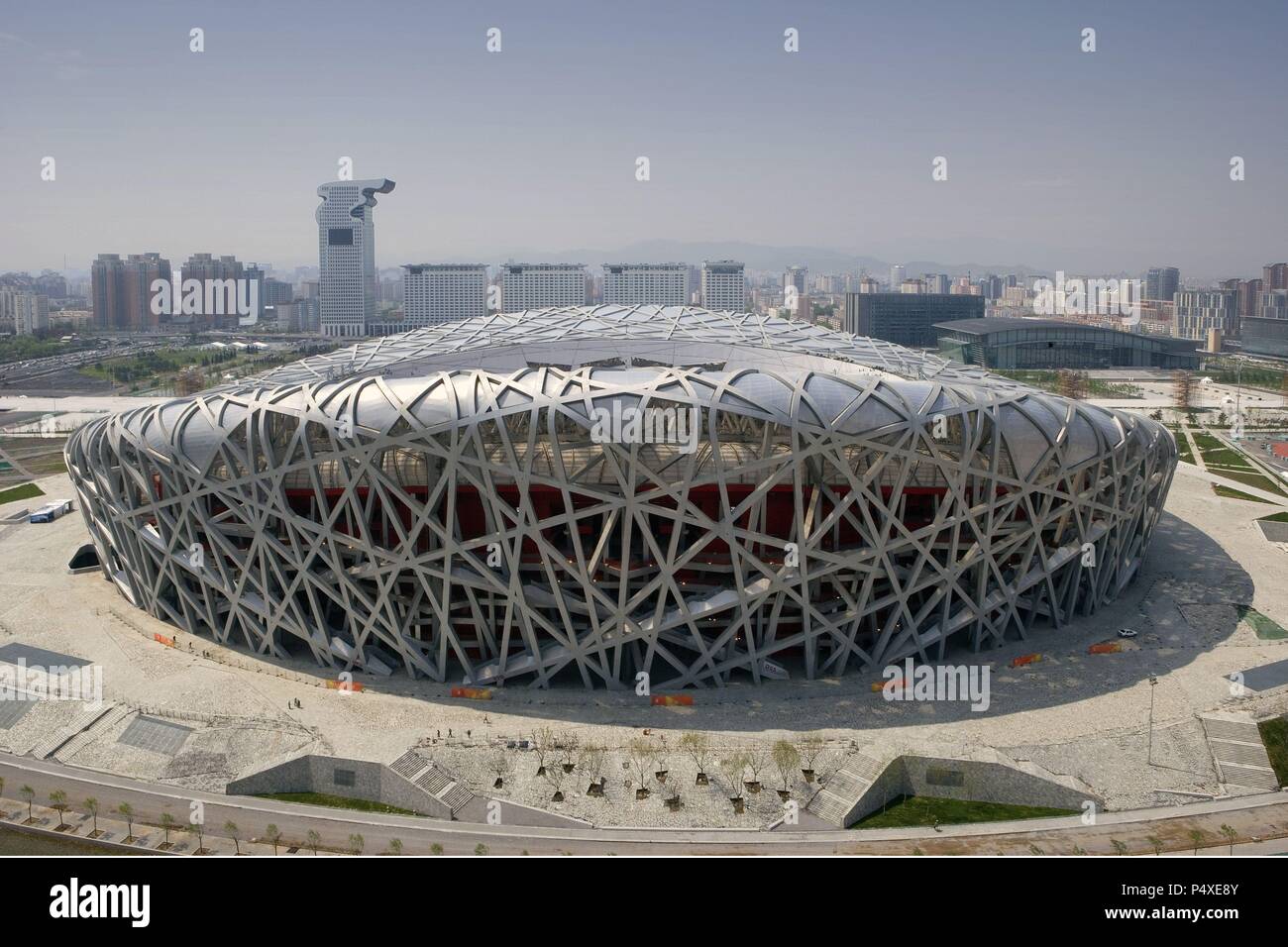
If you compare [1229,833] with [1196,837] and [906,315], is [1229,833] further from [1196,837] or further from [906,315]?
[906,315]

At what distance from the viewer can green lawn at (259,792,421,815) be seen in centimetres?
3419

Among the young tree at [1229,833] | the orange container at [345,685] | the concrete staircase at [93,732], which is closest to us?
the young tree at [1229,833]

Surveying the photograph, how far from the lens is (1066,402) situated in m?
45.9

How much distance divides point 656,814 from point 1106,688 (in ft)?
69.0

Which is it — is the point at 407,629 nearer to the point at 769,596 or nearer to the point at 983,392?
the point at 769,596

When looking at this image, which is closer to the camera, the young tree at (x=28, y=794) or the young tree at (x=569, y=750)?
the young tree at (x=28, y=794)

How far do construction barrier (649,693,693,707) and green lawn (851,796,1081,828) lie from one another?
9375 mm

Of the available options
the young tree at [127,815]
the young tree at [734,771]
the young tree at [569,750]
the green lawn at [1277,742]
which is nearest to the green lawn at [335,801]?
the young tree at [127,815]

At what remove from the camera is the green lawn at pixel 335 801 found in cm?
3419

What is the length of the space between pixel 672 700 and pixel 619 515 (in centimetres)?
794

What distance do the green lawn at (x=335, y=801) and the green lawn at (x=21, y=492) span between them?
59419 mm

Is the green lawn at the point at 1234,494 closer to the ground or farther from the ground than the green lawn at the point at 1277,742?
farther from the ground

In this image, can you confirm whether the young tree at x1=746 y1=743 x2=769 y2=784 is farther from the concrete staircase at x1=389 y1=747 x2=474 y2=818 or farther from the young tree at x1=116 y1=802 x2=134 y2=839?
the young tree at x1=116 y1=802 x2=134 y2=839

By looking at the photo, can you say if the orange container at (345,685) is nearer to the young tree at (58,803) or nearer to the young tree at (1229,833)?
the young tree at (58,803)
